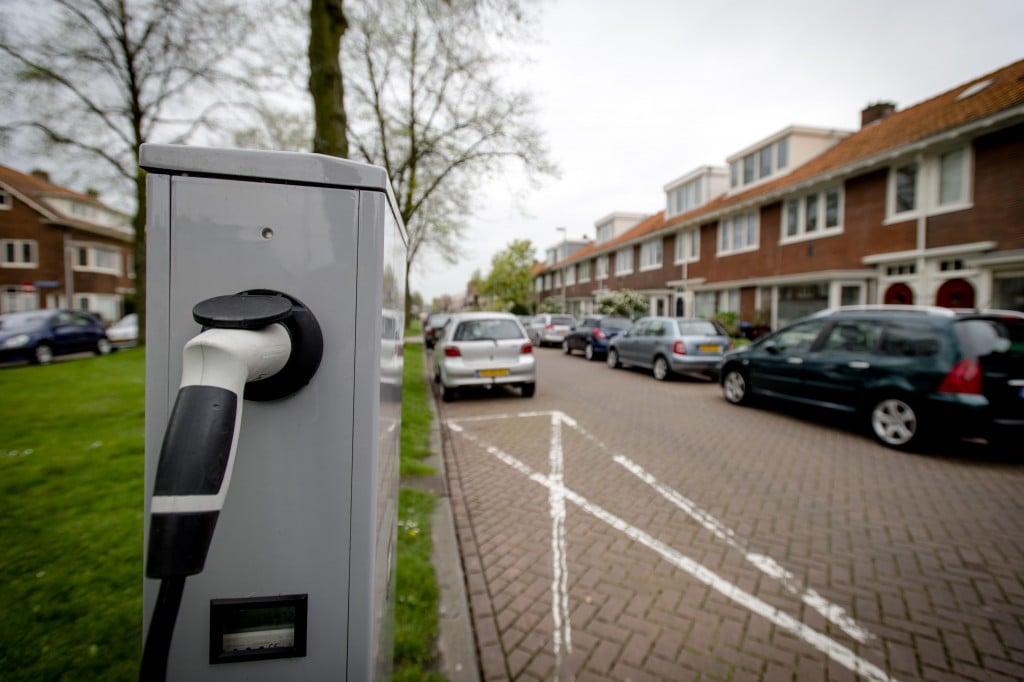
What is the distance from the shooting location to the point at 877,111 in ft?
64.7

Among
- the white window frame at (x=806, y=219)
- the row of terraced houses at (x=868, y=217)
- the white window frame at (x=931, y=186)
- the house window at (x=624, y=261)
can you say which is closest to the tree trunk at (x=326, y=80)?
the row of terraced houses at (x=868, y=217)

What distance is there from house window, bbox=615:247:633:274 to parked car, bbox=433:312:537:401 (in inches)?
946

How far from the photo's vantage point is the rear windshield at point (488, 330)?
30.6 ft

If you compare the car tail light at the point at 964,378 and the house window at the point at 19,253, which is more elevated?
the house window at the point at 19,253

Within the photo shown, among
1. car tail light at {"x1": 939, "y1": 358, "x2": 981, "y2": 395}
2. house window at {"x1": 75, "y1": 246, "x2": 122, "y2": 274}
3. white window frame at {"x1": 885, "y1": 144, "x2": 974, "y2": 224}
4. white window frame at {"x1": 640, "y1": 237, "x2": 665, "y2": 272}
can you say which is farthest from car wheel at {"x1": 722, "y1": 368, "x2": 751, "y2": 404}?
house window at {"x1": 75, "y1": 246, "x2": 122, "y2": 274}

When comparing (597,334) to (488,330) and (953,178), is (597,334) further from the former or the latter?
(953,178)

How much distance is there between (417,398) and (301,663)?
8.33 meters

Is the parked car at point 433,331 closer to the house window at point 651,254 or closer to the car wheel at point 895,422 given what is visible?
the house window at point 651,254

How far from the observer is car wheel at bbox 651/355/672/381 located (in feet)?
38.9

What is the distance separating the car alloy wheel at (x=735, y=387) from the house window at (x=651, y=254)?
20208 millimetres

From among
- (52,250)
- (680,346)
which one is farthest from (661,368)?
(52,250)

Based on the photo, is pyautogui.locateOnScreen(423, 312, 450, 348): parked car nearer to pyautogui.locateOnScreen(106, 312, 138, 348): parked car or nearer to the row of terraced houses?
pyautogui.locateOnScreen(106, 312, 138, 348): parked car

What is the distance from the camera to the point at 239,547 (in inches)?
35.4

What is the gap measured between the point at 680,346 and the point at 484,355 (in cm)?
495
